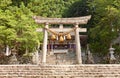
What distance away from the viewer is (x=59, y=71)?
13227 millimetres

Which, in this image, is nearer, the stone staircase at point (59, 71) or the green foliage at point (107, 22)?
the stone staircase at point (59, 71)

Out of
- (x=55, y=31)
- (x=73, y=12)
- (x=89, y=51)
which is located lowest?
(x=89, y=51)

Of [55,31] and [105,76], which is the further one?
[55,31]

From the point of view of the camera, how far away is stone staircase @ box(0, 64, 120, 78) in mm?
12900

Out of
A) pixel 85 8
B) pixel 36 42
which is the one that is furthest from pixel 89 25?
pixel 36 42

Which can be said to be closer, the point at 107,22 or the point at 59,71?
the point at 59,71

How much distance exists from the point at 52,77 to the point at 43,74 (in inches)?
22.5

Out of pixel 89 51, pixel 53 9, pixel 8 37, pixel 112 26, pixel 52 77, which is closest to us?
pixel 52 77

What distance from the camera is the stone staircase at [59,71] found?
12900mm

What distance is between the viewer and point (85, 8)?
34.1 metres

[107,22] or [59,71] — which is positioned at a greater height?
[107,22]

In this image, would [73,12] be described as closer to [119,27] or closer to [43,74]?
[119,27]

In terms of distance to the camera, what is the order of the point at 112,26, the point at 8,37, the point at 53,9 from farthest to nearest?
the point at 53,9, the point at 112,26, the point at 8,37

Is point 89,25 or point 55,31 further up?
point 55,31
